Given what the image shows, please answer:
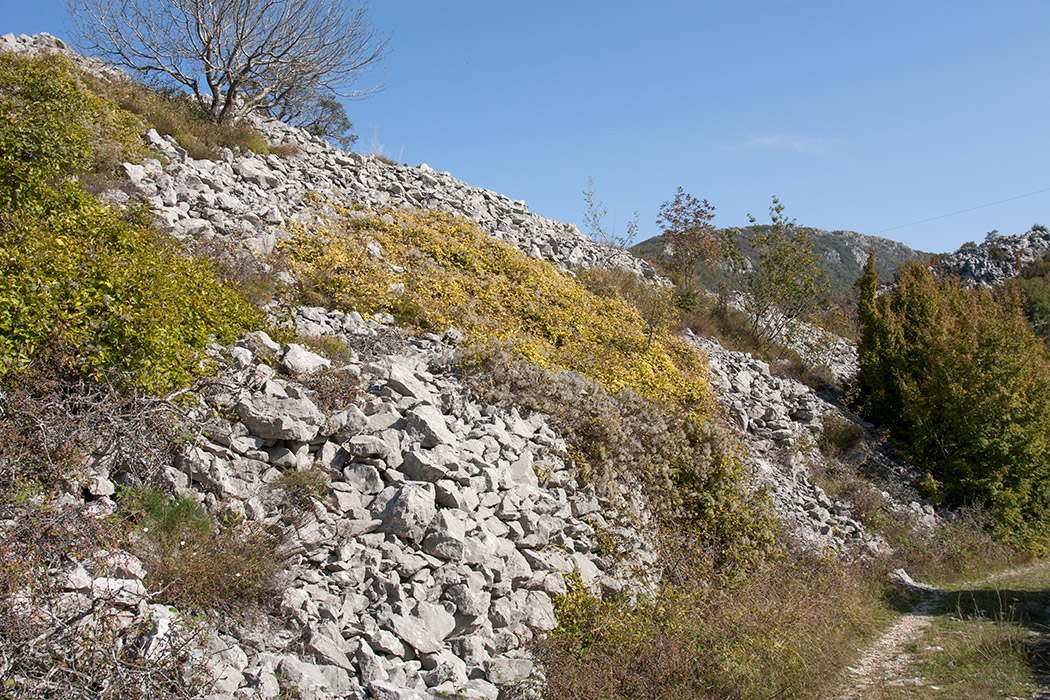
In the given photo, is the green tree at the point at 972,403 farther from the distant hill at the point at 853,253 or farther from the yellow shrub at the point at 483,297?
the distant hill at the point at 853,253

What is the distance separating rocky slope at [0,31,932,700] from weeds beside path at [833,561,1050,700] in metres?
1.65

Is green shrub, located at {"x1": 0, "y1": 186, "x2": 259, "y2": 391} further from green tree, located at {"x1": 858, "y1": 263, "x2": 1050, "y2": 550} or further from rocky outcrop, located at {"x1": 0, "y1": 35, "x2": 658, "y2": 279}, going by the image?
green tree, located at {"x1": 858, "y1": 263, "x2": 1050, "y2": 550}

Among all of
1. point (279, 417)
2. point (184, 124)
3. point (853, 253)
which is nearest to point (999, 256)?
point (853, 253)

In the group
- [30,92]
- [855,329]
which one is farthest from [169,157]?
[855,329]

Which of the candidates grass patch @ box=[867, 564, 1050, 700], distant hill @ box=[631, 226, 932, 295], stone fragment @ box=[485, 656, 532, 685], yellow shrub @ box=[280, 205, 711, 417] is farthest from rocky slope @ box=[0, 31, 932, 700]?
distant hill @ box=[631, 226, 932, 295]

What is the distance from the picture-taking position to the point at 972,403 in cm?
1198

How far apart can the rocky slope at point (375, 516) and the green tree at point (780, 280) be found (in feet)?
25.5

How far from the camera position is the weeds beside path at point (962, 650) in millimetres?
5441

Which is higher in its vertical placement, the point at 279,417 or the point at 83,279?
the point at 83,279

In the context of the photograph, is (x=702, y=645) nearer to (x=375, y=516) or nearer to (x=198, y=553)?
(x=375, y=516)

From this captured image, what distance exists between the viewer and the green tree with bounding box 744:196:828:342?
50.0 ft

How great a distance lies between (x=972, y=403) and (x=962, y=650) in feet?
23.6

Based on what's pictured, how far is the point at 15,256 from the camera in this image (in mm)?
4605

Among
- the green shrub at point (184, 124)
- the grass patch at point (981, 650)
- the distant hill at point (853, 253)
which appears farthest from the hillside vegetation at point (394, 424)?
the distant hill at point (853, 253)
